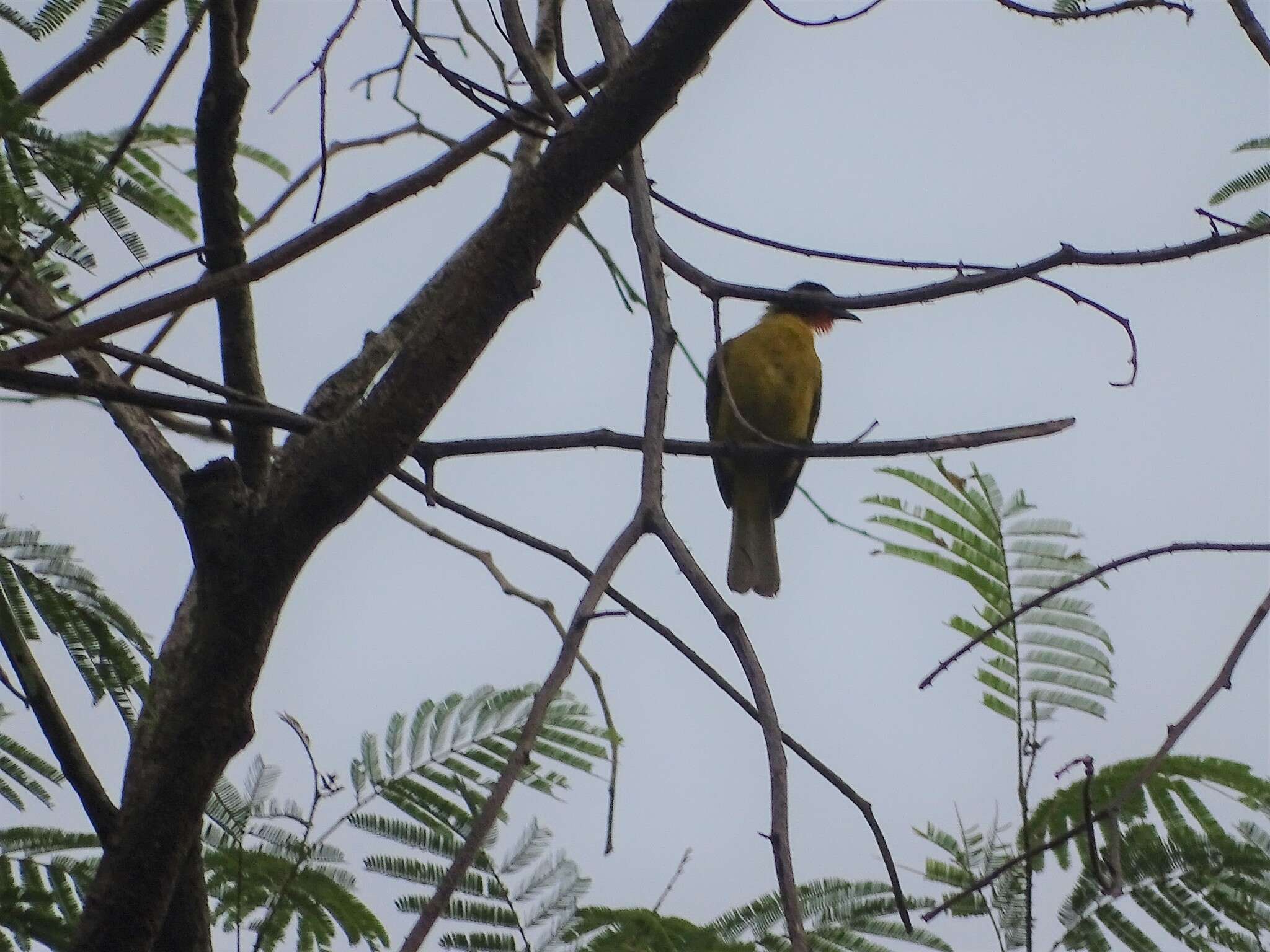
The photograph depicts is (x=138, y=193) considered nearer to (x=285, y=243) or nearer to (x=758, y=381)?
(x=285, y=243)

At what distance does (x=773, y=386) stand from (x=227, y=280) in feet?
13.8

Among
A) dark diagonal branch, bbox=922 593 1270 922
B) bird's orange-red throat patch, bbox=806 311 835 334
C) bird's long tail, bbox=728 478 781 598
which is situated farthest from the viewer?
bird's orange-red throat patch, bbox=806 311 835 334

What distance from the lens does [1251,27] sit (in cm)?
204

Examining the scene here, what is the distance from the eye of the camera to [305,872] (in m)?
3.03

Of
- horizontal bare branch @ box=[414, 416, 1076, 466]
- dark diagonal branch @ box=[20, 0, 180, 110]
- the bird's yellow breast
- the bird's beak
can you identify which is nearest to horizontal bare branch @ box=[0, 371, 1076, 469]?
horizontal bare branch @ box=[414, 416, 1076, 466]

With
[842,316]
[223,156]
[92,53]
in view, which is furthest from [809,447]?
[842,316]

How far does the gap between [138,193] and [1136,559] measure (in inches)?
95.9

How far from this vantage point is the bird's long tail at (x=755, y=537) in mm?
6406

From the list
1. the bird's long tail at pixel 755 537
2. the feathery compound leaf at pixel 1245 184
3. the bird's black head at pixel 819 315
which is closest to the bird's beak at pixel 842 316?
the bird's black head at pixel 819 315

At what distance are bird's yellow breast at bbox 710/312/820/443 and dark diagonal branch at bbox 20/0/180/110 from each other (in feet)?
11.9

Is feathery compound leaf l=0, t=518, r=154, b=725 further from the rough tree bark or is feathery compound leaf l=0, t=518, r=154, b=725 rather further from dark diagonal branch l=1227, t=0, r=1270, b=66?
dark diagonal branch l=1227, t=0, r=1270, b=66

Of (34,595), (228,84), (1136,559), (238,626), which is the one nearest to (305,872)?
(34,595)

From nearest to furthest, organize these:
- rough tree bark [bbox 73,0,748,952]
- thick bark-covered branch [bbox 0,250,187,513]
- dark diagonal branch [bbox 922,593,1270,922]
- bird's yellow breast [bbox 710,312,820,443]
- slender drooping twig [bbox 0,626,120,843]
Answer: dark diagonal branch [bbox 922,593,1270,922] < rough tree bark [bbox 73,0,748,952] < slender drooping twig [bbox 0,626,120,843] < thick bark-covered branch [bbox 0,250,187,513] < bird's yellow breast [bbox 710,312,820,443]

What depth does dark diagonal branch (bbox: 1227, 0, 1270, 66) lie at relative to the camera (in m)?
2.01
